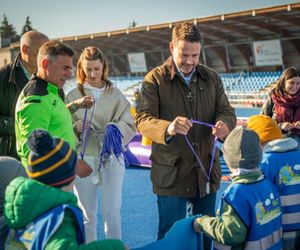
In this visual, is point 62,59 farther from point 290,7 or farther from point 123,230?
point 290,7

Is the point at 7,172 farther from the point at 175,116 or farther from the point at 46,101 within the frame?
the point at 175,116

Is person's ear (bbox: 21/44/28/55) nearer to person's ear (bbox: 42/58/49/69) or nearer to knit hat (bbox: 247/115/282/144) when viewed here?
person's ear (bbox: 42/58/49/69)

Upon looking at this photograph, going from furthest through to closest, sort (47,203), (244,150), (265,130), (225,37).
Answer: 1. (225,37)
2. (265,130)
3. (244,150)
4. (47,203)

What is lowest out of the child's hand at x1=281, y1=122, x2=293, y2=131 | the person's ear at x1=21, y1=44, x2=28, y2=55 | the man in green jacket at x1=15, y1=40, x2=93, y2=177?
the child's hand at x1=281, y1=122, x2=293, y2=131

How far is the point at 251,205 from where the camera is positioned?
2.08 metres

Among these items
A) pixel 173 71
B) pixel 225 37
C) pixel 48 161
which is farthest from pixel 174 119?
pixel 225 37

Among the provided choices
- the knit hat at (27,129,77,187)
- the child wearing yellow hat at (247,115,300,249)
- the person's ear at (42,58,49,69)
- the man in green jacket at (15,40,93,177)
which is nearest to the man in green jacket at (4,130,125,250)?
the knit hat at (27,129,77,187)

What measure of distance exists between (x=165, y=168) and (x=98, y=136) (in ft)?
2.92

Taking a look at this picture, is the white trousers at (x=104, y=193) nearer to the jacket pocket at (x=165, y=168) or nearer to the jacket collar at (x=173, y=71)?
the jacket pocket at (x=165, y=168)

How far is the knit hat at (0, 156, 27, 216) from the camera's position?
2.17 metres

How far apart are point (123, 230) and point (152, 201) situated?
1.16 metres

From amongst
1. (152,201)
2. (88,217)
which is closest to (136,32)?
(152,201)

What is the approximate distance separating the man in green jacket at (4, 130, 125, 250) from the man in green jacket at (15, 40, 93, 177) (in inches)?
25.6

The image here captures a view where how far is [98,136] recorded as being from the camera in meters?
3.41
